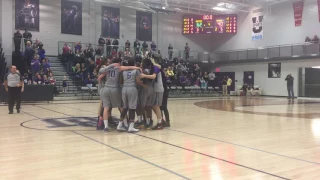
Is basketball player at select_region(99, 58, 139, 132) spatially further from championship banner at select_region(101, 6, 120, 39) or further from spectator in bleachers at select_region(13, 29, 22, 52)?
championship banner at select_region(101, 6, 120, 39)

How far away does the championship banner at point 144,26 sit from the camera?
28266 mm

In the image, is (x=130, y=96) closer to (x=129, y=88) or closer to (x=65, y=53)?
(x=129, y=88)

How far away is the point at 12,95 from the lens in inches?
418

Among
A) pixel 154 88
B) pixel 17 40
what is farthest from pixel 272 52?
pixel 154 88

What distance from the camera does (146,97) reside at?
22.9ft

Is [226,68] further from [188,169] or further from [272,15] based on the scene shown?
[188,169]

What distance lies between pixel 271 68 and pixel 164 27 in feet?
34.6

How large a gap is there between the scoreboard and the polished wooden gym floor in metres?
21.9

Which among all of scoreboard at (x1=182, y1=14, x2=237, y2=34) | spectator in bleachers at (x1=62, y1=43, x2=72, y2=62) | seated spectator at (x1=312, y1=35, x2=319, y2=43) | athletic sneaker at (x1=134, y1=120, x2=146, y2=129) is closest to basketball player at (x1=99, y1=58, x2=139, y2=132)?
athletic sneaker at (x1=134, y1=120, x2=146, y2=129)

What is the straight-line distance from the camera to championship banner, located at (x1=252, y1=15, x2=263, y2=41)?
28023 millimetres

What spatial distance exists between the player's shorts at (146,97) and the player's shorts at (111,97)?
52cm

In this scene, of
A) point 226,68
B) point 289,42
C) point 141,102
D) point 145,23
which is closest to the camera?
point 141,102

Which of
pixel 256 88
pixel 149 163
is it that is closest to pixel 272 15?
pixel 256 88

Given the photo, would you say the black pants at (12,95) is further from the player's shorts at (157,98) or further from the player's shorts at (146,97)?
the player's shorts at (157,98)
